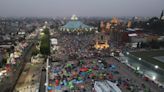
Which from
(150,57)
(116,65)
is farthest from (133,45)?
(116,65)

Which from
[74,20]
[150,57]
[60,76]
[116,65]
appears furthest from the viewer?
[74,20]

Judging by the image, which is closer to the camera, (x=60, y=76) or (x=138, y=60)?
(x=60, y=76)

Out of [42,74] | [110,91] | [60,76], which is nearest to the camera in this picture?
[110,91]

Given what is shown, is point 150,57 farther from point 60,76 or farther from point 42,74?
point 42,74

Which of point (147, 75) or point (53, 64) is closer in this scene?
point (147, 75)

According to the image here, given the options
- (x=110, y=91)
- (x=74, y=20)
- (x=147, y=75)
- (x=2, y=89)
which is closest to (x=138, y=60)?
(x=147, y=75)

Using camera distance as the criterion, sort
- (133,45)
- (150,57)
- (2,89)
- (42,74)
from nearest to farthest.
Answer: (2,89), (42,74), (150,57), (133,45)

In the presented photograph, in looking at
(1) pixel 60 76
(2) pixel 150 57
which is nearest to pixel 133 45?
(2) pixel 150 57

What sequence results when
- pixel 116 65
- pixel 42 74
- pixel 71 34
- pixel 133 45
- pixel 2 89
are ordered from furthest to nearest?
1. pixel 71 34
2. pixel 133 45
3. pixel 116 65
4. pixel 42 74
5. pixel 2 89

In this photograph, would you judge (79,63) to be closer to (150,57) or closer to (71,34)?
(150,57)
